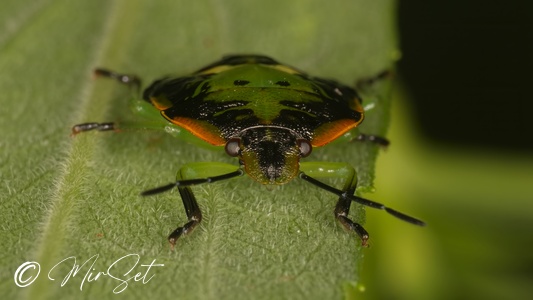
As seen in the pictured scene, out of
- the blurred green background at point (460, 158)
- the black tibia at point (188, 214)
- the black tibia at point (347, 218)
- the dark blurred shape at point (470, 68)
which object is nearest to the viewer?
the black tibia at point (188, 214)

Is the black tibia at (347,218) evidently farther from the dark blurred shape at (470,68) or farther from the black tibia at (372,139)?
the dark blurred shape at (470,68)

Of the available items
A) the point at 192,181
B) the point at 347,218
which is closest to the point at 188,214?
the point at 192,181

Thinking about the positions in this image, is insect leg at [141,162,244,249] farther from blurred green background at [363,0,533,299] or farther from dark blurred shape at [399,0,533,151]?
dark blurred shape at [399,0,533,151]

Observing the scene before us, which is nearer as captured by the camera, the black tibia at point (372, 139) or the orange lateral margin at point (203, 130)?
the orange lateral margin at point (203, 130)

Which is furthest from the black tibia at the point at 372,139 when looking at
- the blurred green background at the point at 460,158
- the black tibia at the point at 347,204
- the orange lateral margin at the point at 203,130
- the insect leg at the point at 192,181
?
the orange lateral margin at the point at 203,130

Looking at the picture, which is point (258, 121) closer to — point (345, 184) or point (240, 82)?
point (240, 82)

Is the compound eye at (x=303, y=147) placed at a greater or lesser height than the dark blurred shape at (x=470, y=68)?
lesser

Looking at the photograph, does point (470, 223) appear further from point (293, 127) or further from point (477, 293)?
point (293, 127)

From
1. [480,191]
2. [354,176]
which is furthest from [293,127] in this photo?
[480,191]
